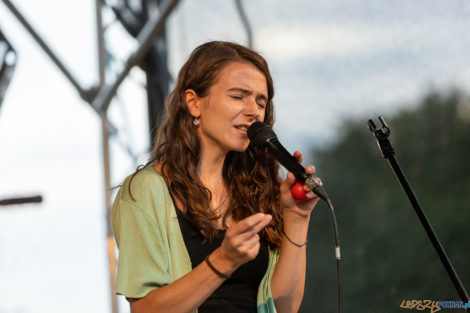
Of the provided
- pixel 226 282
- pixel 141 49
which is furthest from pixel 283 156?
pixel 141 49

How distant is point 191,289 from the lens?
4.87 ft

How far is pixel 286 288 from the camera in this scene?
1.77 meters

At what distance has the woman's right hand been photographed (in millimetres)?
1357

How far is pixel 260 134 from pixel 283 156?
0.10 meters

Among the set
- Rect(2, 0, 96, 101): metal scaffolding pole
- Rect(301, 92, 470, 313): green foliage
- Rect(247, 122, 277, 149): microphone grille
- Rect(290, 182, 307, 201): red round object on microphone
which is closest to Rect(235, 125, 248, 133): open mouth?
Rect(247, 122, 277, 149): microphone grille

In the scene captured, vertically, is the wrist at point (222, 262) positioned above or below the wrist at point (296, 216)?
below

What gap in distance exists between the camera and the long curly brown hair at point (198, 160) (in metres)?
1.76

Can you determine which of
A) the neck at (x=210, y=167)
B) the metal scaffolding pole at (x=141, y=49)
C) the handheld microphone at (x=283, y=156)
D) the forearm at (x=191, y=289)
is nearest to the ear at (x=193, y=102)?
the neck at (x=210, y=167)

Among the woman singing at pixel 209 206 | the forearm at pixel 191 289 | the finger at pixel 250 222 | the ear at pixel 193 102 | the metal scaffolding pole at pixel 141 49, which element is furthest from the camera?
the metal scaffolding pole at pixel 141 49

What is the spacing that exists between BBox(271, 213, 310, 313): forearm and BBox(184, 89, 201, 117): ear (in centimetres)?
39

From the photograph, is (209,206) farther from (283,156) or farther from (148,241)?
(283,156)

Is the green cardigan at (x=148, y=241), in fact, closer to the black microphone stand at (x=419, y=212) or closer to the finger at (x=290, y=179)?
the finger at (x=290, y=179)

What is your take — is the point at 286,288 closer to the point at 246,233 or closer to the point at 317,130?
the point at 246,233

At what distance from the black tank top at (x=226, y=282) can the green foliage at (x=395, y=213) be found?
133cm
